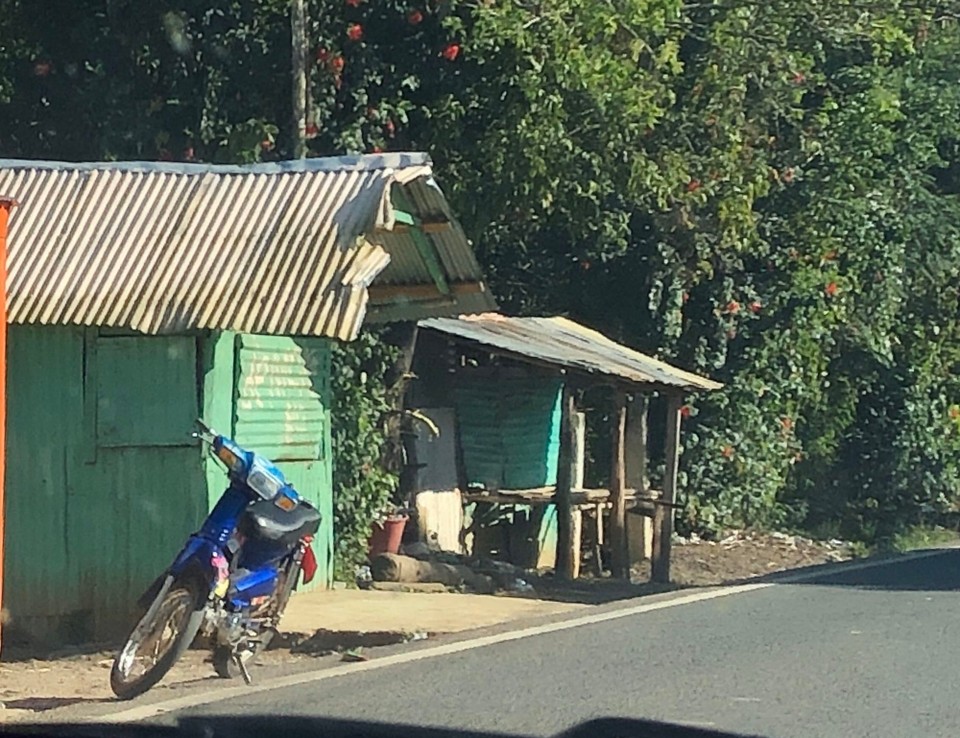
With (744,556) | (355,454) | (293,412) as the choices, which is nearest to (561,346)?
(355,454)

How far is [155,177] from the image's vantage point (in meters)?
12.1

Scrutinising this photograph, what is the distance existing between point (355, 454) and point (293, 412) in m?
2.06

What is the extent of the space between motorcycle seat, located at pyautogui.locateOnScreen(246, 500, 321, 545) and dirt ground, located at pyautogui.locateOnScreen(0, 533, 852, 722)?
1.01 metres

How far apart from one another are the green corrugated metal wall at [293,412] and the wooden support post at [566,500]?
386 cm

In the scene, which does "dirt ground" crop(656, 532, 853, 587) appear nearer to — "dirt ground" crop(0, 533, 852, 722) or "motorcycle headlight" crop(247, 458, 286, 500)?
"dirt ground" crop(0, 533, 852, 722)

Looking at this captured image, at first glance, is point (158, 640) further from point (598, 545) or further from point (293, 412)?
point (598, 545)

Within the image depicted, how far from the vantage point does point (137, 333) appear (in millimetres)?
11164

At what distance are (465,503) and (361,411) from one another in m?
3.31

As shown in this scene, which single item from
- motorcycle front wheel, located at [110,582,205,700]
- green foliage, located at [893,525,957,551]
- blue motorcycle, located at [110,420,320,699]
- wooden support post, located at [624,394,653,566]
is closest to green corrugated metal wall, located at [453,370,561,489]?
wooden support post, located at [624,394,653,566]

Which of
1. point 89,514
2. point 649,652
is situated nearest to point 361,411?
point 89,514

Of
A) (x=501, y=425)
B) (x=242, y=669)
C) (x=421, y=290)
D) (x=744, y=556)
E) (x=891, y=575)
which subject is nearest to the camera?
(x=242, y=669)

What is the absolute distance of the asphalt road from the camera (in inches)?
326

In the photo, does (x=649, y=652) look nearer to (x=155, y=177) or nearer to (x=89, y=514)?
(x=89, y=514)

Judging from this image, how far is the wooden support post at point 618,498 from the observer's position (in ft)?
58.1
